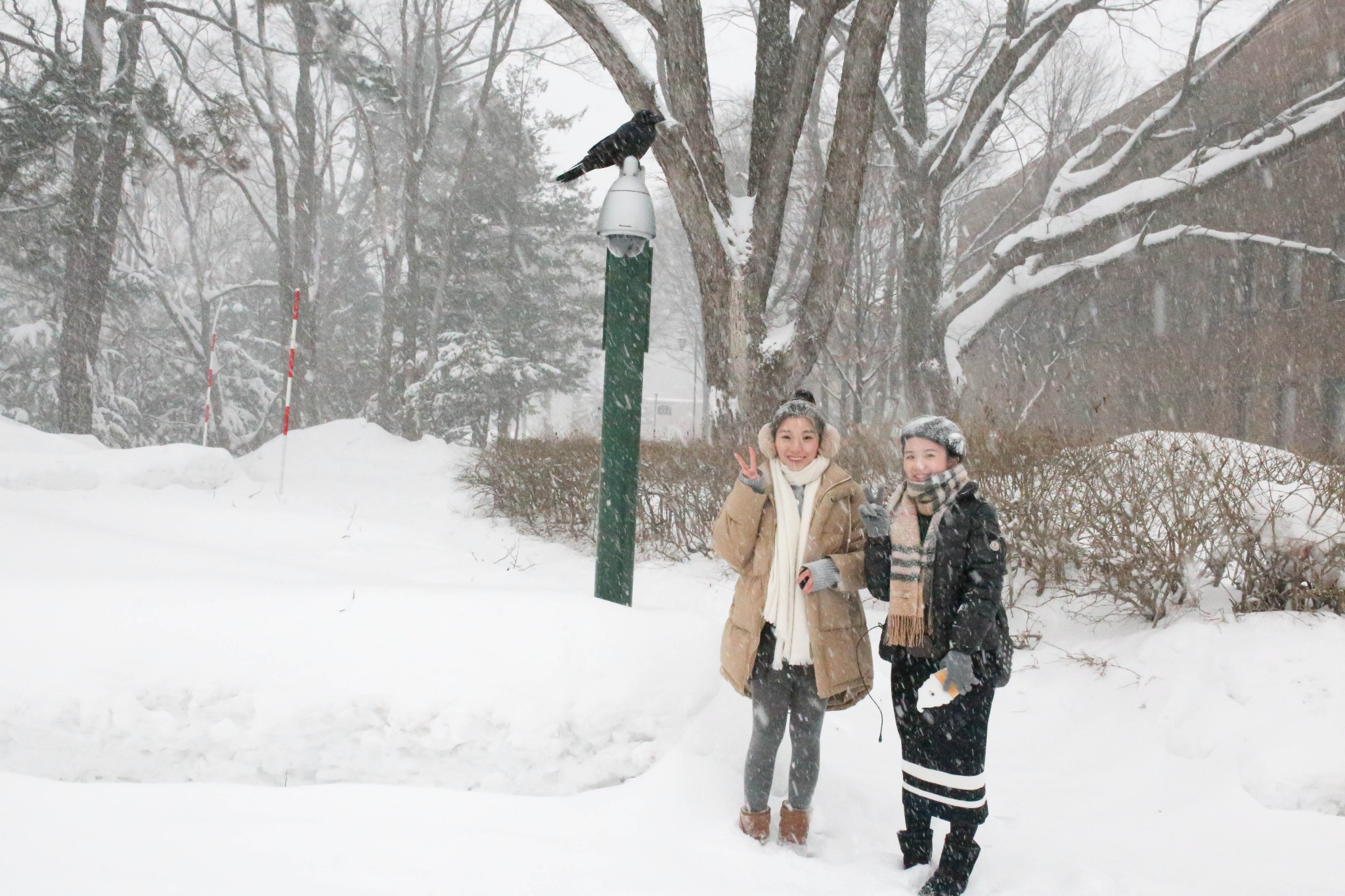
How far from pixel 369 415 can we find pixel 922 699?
20192 millimetres

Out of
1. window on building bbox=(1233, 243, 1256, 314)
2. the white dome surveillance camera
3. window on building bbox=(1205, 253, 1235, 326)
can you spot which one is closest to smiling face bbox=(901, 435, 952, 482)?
the white dome surveillance camera

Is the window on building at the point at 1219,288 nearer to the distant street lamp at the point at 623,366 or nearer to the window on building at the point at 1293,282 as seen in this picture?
the window on building at the point at 1293,282

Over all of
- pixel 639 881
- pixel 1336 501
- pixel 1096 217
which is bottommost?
pixel 639 881

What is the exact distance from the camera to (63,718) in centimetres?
299

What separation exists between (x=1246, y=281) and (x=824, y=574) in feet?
64.4

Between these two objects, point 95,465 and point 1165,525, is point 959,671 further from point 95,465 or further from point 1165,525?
point 95,465

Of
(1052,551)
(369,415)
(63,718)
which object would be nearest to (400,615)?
(63,718)

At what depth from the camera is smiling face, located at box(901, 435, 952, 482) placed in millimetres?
2932

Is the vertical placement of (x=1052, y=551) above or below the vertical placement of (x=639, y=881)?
above

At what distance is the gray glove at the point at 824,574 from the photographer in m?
2.93

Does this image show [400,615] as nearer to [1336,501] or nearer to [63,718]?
[63,718]

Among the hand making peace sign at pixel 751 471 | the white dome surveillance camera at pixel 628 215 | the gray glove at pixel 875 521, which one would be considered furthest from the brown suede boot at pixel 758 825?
the white dome surveillance camera at pixel 628 215

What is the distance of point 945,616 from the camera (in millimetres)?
2861

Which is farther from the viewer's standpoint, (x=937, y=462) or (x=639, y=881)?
(x=937, y=462)
